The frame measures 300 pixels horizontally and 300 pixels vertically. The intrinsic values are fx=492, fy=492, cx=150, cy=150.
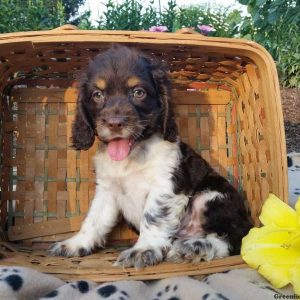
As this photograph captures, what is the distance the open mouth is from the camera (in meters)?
3.11

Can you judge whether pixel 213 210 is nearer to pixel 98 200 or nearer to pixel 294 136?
pixel 98 200

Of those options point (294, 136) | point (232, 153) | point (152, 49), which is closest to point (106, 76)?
point (152, 49)

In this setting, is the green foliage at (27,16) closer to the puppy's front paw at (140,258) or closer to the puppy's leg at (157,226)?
the puppy's leg at (157,226)

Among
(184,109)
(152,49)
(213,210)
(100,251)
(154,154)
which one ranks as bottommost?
(100,251)

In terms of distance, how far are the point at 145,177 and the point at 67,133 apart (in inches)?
40.2

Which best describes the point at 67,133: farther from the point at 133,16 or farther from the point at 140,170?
the point at 133,16

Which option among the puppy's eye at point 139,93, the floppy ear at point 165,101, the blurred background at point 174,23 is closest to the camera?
the puppy's eye at point 139,93

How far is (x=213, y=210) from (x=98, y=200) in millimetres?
832

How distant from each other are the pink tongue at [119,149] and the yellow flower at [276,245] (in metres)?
0.93

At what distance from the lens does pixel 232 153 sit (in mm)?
4152

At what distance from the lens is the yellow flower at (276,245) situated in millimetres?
2482

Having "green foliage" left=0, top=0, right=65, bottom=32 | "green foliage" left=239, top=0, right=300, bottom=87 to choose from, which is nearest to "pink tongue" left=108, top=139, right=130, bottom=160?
"green foliage" left=239, top=0, right=300, bottom=87

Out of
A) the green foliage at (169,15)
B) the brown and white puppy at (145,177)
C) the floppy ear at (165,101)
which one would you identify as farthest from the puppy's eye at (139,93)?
the green foliage at (169,15)

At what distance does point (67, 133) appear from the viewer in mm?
4039
